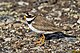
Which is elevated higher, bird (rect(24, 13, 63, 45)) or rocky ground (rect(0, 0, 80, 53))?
bird (rect(24, 13, 63, 45))

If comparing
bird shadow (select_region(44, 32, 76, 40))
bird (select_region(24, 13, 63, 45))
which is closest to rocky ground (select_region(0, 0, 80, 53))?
bird shadow (select_region(44, 32, 76, 40))

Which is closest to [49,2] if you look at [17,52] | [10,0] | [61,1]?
[61,1]

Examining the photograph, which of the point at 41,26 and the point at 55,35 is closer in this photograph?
the point at 41,26

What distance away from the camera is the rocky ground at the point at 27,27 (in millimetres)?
9195

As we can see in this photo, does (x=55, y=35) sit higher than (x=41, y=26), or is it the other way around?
(x=41, y=26)

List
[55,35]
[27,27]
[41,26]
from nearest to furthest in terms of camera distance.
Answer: [41,26]
[55,35]
[27,27]

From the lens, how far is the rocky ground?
920 cm

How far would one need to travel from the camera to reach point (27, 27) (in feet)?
35.3

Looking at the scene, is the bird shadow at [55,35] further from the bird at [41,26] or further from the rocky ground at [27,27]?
the bird at [41,26]

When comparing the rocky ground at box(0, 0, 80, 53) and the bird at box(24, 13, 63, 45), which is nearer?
the bird at box(24, 13, 63, 45)

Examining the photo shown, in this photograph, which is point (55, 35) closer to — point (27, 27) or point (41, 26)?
point (41, 26)

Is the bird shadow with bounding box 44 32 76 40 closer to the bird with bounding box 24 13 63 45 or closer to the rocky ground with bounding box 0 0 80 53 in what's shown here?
the rocky ground with bounding box 0 0 80 53

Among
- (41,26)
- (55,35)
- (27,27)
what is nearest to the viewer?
(41,26)

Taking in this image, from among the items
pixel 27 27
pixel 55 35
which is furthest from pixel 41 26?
pixel 27 27
